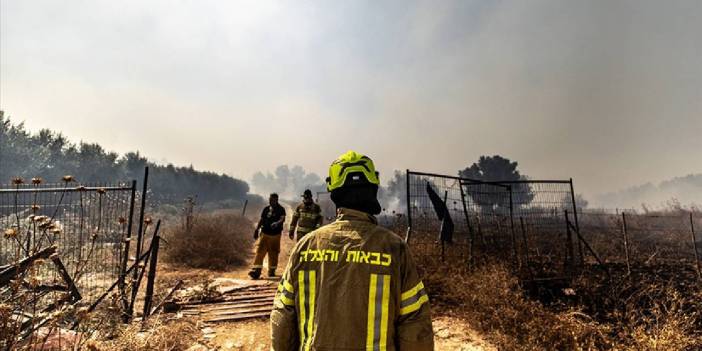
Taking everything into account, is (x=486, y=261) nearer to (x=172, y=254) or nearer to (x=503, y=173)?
(x=172, y=254)

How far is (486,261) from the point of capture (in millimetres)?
7234

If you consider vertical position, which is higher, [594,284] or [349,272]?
[349,272]

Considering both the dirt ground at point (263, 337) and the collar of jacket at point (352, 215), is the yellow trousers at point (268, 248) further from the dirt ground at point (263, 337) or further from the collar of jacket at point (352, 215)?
the collar of jacket at point (352, 215)

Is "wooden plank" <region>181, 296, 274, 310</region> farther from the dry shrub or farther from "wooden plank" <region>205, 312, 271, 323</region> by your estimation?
the dry shrub

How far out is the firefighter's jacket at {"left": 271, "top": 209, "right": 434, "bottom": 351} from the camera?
55.9 inches

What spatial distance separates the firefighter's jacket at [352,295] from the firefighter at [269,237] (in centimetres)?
609

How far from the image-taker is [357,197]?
5.35 ft

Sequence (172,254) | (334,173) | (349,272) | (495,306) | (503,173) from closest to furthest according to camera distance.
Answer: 1. (349,272)
2. (334,173)
3. (495,306)
4. (172,254)
5. (503,173)

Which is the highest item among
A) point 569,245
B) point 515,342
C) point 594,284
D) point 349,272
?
point 349,272

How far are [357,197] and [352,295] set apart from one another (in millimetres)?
484

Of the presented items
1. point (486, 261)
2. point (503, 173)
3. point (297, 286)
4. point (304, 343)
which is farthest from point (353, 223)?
point (503, 173)

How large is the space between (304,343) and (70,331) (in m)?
3.47

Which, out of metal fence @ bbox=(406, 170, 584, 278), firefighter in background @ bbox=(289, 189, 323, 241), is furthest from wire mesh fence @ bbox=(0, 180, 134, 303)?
metal fence @ bbox=(406, 170, 584, 278)

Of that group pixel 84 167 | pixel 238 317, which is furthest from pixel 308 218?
pixel 84 167
